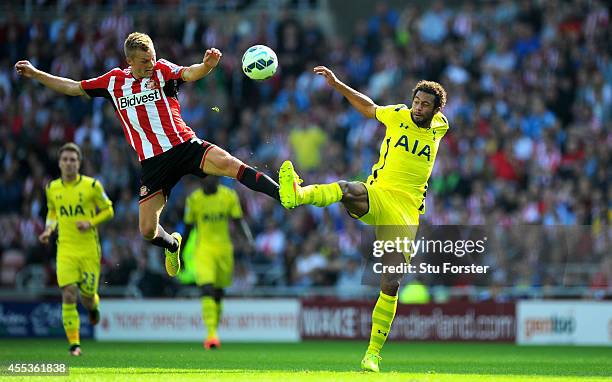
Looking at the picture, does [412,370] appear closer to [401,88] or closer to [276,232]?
[276,232]

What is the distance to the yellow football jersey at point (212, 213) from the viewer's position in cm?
1814

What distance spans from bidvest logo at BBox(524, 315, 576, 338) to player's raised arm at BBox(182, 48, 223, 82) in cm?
977

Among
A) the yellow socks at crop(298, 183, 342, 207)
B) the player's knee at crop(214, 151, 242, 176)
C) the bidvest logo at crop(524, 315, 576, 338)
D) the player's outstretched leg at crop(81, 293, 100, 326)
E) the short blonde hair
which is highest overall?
the short blonde hair

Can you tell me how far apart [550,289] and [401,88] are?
19.2 feet

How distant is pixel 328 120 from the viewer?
79.2 feet

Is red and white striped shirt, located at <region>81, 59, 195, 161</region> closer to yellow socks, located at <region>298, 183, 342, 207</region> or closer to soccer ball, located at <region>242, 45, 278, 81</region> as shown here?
soccer ball, located at <region>242, 45, 278, 81</region>

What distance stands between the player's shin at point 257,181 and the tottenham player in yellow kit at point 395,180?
755 mm

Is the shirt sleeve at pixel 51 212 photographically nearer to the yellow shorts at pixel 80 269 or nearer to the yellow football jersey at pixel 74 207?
the yellow football jersey at pixel 74 207

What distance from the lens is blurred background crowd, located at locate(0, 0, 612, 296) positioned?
21.6 m

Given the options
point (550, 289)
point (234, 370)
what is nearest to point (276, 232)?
point (550, 289)

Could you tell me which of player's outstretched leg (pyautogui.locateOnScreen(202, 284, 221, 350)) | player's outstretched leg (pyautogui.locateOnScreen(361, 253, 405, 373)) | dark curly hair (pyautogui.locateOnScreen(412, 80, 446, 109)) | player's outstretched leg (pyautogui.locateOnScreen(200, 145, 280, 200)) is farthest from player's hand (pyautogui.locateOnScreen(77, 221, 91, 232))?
dark curly hair (pyautogui.locateOnScreen(412, 80, 446, 109))

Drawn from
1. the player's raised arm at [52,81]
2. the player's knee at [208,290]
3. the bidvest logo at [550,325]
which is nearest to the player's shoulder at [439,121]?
the player's raised arm at [52,81]

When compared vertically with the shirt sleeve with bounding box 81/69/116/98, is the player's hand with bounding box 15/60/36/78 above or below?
above

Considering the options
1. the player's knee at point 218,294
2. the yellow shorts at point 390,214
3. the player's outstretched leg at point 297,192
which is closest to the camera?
the player's outstretched leg at point 297,192
